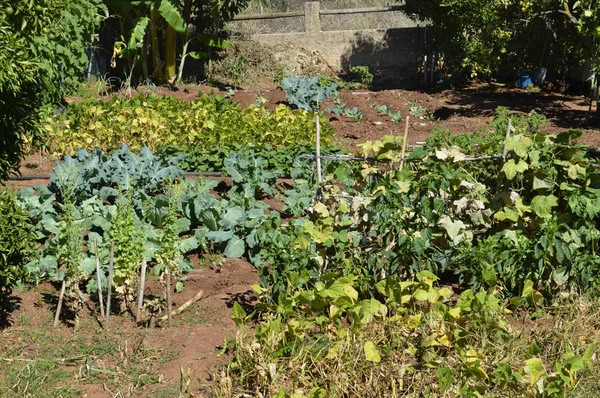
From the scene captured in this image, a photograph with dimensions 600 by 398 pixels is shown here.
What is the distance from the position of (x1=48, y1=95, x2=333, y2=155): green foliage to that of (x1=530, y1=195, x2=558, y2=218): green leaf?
188 inches

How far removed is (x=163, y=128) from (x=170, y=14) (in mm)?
5655

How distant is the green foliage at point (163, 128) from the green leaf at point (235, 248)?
3.12 m

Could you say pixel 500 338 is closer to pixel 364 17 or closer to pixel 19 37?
pixel 19 37

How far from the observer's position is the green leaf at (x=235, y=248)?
7.31 meters

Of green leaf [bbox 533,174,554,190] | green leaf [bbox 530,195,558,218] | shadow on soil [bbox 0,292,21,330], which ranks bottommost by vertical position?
shadow on soil [bbox 0,292,21,330]

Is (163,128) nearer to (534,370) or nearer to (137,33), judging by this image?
(137,33)

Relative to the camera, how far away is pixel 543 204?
6.48 m

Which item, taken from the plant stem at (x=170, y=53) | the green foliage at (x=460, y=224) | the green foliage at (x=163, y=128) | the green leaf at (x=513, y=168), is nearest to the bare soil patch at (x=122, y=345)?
the green foliage at (x=460, y=224)

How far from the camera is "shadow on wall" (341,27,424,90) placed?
2180 cm

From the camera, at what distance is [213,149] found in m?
9.95

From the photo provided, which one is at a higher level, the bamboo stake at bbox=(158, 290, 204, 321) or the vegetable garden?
the vegetable garden

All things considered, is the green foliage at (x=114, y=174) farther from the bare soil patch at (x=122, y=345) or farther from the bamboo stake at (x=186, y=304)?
the bamboo stake at (x=186, y=304)

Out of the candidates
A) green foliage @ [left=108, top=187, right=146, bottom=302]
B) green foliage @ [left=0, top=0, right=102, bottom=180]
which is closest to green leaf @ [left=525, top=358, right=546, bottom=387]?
green foliage @ [left=108, top=187, right=146, bottom=302]

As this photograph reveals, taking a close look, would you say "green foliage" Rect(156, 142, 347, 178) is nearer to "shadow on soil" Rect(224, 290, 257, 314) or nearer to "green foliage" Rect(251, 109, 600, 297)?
"green foliage" Rect(251, 109, 600, 297)
